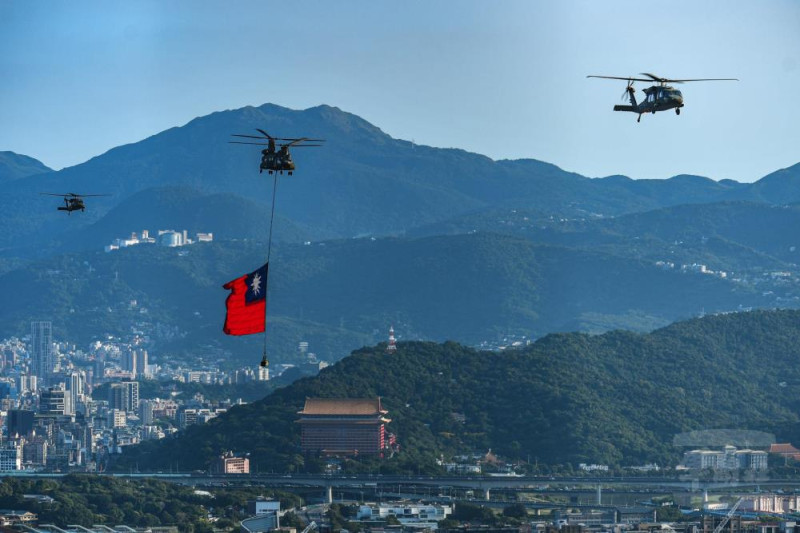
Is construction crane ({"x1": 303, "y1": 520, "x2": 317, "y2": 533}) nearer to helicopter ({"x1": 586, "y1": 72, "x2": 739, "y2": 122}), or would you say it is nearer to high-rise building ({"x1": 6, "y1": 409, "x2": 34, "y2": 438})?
helicopter ({"x1": 586, "y1": 72, "x2": 739, "y2": 122})

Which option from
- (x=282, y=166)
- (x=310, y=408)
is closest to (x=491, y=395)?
(x=310, y=408)

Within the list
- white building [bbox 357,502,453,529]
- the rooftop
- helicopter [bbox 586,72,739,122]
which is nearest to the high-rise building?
the rooftop

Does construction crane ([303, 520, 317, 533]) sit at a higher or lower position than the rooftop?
lower

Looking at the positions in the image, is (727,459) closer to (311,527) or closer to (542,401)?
(542,401)

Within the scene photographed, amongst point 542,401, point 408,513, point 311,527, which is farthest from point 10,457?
point 311,527

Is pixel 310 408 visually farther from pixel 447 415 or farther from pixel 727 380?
pixel 727 380

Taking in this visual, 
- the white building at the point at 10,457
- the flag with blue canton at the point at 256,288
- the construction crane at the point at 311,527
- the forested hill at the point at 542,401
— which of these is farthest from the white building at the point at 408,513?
the white building at the point at 10,457
